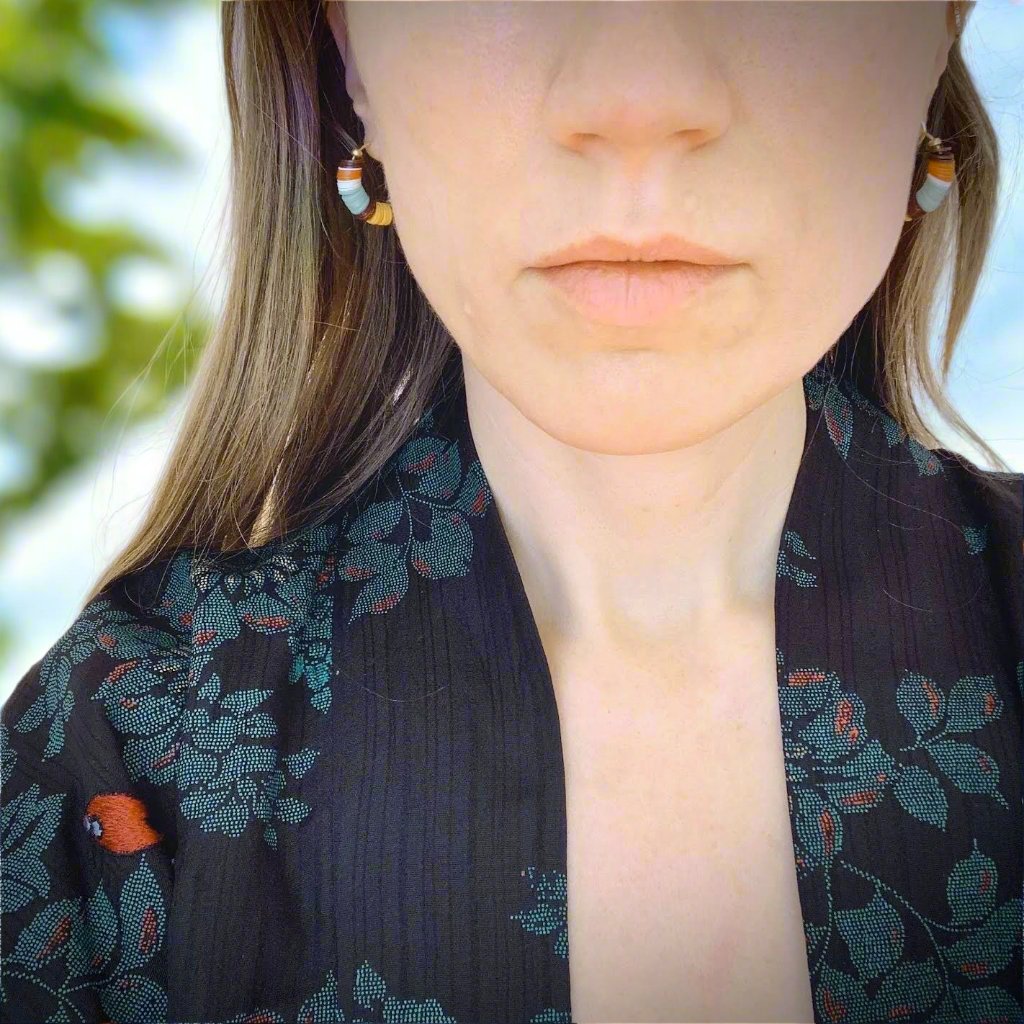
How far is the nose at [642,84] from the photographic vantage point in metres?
0.78

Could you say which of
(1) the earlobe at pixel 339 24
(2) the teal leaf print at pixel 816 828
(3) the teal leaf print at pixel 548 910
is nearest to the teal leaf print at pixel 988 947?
(2) the teal leaf print at pixel 816 828

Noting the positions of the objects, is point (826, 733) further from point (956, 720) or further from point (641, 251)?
point (641, 251)

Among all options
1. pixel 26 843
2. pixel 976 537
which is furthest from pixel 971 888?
pixel 26 843

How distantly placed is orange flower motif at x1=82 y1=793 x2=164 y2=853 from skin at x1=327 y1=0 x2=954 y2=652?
525 mm

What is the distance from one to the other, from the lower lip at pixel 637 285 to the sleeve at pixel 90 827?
0.58 meters

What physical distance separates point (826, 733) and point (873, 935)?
0.18m

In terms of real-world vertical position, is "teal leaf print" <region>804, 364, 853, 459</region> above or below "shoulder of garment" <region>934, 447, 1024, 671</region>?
above

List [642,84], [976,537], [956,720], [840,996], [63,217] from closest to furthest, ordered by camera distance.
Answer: [642,84]
[840,996]
[956,720]
[976,537]
[63,217]

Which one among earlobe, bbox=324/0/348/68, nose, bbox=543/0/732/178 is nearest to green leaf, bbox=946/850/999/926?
nose, bbox=543/0/732/178

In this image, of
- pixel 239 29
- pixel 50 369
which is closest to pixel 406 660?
pixel 239 29

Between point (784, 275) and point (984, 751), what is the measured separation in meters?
0.49

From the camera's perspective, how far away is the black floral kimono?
97cm

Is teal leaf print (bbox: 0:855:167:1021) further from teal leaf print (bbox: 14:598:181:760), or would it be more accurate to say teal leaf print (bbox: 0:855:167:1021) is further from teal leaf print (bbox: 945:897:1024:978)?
teal leaf print (bbox: 945:897:1024:978)

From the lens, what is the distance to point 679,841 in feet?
3.33
